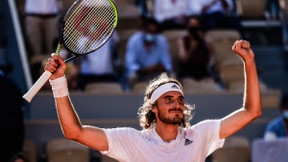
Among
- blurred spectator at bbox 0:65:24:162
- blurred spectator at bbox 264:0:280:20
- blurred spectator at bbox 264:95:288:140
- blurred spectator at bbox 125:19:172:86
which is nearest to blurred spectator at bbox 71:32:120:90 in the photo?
blurred spectator at bbox 125:19:172:86

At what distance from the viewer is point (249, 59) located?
12.8 ft

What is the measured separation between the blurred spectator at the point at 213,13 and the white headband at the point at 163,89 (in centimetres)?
600

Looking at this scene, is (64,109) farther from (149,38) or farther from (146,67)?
(149,38)

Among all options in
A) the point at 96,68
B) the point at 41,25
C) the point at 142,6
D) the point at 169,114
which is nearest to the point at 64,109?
the point at 169,114

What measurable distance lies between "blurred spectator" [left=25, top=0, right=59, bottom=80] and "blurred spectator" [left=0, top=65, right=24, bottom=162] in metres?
3.44

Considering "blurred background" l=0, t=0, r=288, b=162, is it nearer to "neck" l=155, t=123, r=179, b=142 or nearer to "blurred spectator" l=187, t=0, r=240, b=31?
"blurred spectator" l=187, t=0, r=240, b=31

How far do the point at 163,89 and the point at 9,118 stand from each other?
2098mm

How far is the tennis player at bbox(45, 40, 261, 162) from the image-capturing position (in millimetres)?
3861

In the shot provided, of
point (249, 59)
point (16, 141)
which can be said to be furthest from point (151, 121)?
point (16, 141)

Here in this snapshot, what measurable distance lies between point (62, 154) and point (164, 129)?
3.34 metres

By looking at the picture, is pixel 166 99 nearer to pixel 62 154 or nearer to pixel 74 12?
pixel 74 12

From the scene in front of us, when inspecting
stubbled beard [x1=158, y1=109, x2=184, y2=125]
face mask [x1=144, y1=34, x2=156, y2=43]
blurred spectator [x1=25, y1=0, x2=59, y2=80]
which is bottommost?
stubbled beard [x1=158, y1=109, x2=184, y2=125]

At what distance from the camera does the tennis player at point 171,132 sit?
3.86 metres

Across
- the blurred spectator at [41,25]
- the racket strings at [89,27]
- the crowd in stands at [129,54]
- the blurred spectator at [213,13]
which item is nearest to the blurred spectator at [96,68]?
the crowd in stands at [129,54]
